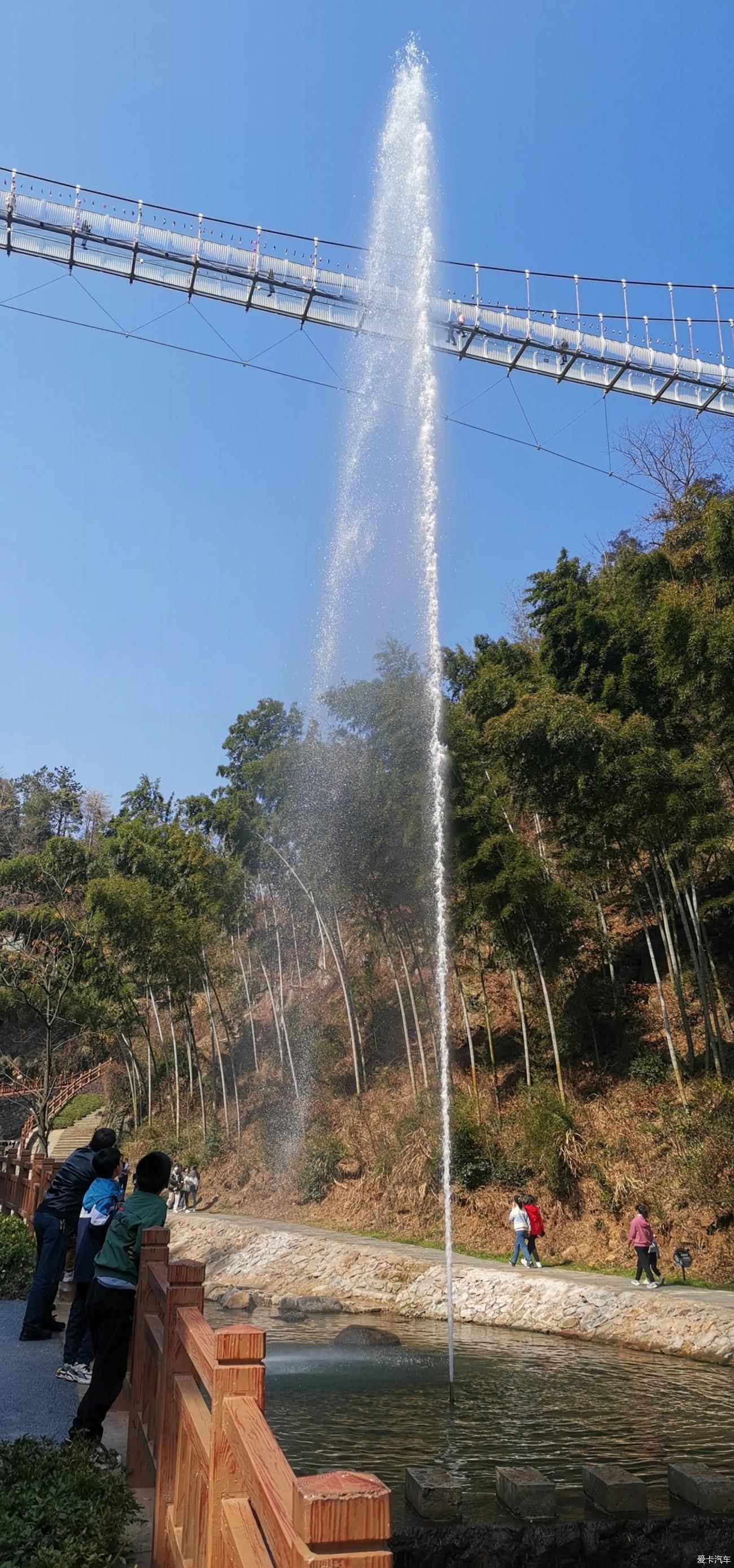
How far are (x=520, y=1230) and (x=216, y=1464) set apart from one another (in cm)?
1431

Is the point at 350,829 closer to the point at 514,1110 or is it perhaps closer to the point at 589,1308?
the point at 514,1110

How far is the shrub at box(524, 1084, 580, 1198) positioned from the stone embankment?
2139mm

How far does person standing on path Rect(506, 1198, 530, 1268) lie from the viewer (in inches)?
623

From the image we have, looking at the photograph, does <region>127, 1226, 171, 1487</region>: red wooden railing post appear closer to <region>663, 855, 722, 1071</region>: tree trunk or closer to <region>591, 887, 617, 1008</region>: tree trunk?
<region>663, 855, 722, 1071</region>: tree trunk

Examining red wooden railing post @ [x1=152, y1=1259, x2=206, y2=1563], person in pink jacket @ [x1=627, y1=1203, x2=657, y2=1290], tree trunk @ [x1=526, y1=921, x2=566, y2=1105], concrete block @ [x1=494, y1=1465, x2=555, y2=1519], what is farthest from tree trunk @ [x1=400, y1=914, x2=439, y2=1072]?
red wooden railing post @ [x1=152, y1=1259, x2=206, y2=1563]

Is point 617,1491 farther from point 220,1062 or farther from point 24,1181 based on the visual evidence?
point 220,1062

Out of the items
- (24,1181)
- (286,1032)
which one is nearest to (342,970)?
(286,1032)

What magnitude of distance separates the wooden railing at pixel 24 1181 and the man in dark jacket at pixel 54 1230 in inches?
87.4

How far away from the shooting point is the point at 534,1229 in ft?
52.7

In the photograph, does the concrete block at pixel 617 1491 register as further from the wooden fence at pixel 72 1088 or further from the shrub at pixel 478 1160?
the wooden fence at pixel 72 1088

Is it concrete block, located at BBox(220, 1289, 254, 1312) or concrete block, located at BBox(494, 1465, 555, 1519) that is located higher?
concrete block, located at BBox(220, 1289, 254, 1312)

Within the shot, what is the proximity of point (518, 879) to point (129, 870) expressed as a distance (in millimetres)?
24270

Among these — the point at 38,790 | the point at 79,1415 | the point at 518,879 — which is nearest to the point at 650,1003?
the point at 518,879

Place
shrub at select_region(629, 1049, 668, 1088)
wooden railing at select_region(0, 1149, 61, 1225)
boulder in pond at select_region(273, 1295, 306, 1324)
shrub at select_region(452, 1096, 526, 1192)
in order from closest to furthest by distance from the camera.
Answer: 1. wooden railing at select_region(0, 1149, 61, 1225)
2. boulder in pond at select_region(273, 1295, 306, 1324)
3. shrub at select_region(452, 1096, 526, 1192)
4. shrub at select_region(629, 1049, 668, 1088)
